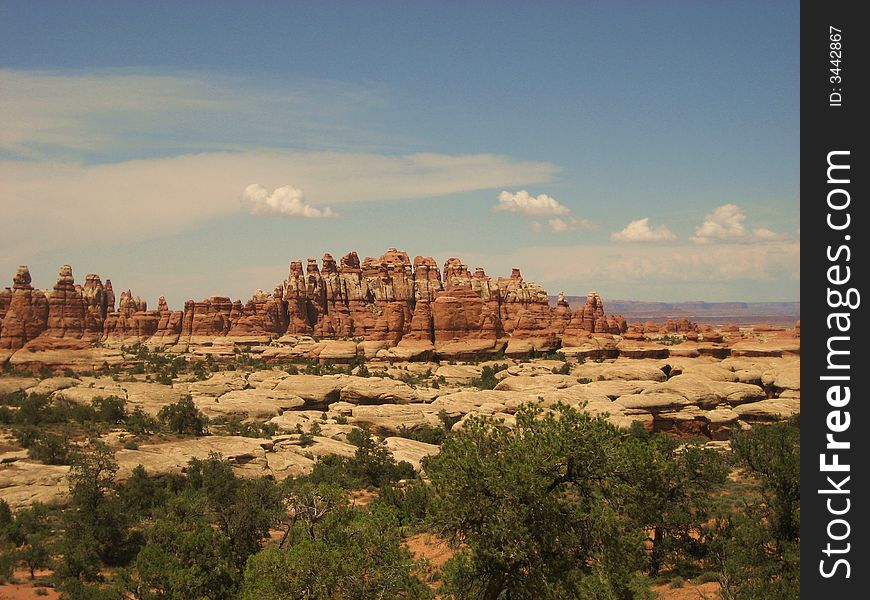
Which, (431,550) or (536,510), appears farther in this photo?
(431,550)

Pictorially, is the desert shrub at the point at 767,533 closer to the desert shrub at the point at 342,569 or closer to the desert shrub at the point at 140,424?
the desert shrub at the point at 342,569

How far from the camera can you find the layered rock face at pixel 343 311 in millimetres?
106438

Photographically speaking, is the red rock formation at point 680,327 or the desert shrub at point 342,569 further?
the red rock formation at point 680,327

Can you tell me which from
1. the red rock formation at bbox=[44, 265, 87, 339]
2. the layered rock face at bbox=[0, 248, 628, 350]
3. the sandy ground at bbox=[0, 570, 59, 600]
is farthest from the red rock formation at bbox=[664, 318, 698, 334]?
the sandy ground at bbox=[0, 570, 59, 600]

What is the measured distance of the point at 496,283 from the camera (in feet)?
454

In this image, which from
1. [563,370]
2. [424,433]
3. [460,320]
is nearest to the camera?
[424,433]

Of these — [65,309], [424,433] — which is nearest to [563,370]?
[424,433]

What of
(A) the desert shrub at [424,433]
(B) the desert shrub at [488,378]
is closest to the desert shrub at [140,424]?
(A) the desert shrub at [424,433]

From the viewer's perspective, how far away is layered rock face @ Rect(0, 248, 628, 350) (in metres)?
106

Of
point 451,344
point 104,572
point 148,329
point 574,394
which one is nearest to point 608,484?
point 104,572

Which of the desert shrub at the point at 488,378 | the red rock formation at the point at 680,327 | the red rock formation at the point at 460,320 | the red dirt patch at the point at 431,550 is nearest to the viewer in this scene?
the red dirt patch at the point at 431,550

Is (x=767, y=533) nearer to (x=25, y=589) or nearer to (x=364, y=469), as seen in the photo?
(x=364, y=469)

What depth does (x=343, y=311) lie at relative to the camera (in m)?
141

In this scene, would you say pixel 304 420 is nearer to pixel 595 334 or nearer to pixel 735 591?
pixel 735 591
